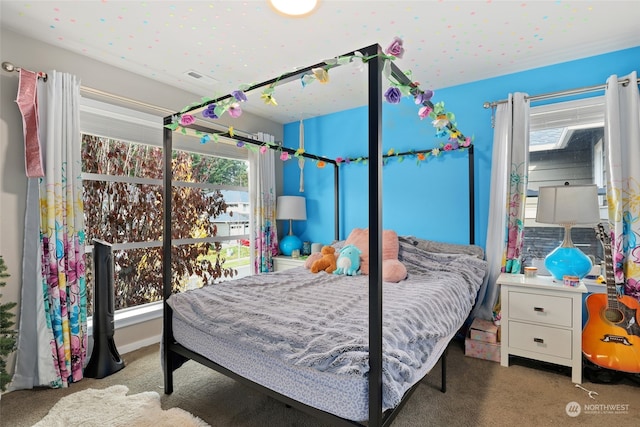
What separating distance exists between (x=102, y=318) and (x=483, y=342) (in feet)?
9.53

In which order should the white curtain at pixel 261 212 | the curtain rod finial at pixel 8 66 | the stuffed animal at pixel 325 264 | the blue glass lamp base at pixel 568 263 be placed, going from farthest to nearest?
1. the white curtain at pixel 261 212
2. the stuffed animal at pixel 325 264
3. the blue glass lamp base at pixel 568 263
4. the curtain rod finial at pixel 8 66

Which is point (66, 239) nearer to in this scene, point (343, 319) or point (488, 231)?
point (343, 319)

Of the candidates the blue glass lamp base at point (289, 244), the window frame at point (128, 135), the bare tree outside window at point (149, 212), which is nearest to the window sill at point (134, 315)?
the window frame at point (128, 135)

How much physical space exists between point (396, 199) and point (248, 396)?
2.32 meters

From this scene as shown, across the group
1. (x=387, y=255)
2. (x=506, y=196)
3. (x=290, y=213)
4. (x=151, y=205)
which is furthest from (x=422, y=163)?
(x=151, y=205)

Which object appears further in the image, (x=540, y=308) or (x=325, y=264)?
(x=325, y=264)

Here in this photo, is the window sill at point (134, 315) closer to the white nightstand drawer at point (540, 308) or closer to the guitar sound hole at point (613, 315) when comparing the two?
the white nightstand drawer at point (540, 308)

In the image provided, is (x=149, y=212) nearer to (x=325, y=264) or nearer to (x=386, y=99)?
(x=325, y=264)

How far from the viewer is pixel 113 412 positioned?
1840 mm

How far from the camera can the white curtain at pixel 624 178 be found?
224 cm

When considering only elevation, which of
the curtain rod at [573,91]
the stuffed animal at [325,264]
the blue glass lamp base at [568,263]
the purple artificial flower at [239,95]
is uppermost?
the curtain rod at [573,91]

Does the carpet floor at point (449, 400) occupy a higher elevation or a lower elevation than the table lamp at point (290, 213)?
lower

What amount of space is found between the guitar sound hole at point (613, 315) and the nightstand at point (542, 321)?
0.62ft

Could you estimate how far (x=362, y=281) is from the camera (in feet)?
8.16
